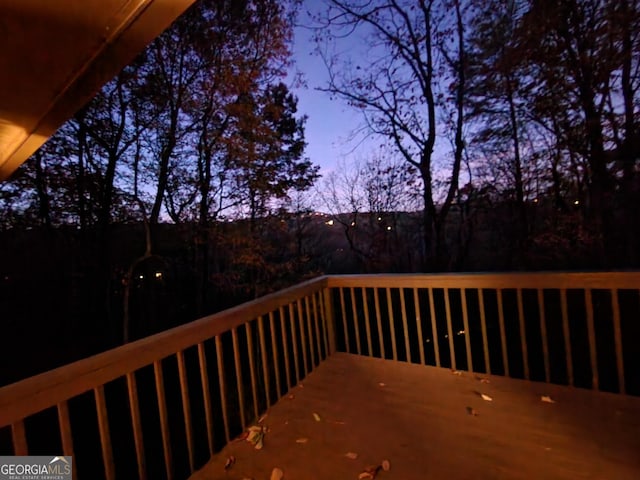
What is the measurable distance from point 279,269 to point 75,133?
4.46 meters

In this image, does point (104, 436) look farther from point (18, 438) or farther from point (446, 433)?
point (446, 433)

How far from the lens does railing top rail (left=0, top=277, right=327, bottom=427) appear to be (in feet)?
3.49

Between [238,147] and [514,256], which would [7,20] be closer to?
[238,147]

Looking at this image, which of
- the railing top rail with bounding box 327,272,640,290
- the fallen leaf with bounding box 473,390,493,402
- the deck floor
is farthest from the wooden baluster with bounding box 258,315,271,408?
the fallen leaf with bounding box 473,390,493,402

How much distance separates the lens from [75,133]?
5676 millimetres

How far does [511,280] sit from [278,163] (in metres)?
5.66

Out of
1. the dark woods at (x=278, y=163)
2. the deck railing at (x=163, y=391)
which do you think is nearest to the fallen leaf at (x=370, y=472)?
the deck railing at (x=163, y=391)

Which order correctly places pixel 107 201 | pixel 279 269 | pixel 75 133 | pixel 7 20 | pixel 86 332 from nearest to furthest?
pixel 7 20, pixel 75 133, pixel 107 201, pixel 86 332, pixel 279 269

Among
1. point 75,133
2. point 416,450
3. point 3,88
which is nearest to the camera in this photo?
point 3,88

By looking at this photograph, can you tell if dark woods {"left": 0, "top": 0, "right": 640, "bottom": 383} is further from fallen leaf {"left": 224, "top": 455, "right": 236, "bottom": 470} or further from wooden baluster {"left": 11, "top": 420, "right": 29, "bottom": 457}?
wooden baluster {"left": 11, "top": 420, "right": 29, "bottom": 457}

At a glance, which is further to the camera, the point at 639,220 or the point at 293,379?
the point at 639,220

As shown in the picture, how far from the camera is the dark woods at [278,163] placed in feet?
15.1

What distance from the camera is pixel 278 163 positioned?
283 inches

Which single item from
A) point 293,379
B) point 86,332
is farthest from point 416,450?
point 86,332
